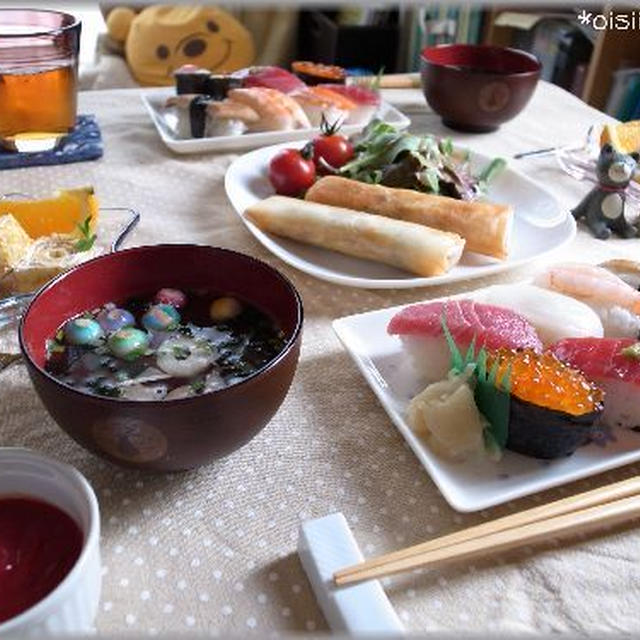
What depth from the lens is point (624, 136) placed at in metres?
1.13

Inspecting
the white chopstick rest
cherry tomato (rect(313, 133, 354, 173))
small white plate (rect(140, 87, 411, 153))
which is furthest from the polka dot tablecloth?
small white plate (rect(140, 87, 411, 153))

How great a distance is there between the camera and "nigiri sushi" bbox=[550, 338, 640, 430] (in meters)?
0.61

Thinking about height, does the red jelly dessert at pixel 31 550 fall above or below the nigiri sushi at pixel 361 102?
below

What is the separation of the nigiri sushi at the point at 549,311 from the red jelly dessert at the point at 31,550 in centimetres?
44

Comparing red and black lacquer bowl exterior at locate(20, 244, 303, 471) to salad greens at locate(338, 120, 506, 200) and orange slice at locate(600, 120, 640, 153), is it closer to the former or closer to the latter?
salad greens at locate(338, 120, 506, 200)

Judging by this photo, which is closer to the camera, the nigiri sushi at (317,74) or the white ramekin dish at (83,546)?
the white ramekin dish at (83,546)

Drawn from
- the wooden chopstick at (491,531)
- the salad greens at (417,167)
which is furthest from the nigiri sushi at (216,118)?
the wooden chopstick at (491,531)

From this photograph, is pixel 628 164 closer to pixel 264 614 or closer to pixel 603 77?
pixel 264 614

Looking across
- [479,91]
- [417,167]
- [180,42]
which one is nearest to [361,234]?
[417,167]

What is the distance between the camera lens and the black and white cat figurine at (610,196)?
3.15ft

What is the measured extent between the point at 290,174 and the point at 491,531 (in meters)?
0.68

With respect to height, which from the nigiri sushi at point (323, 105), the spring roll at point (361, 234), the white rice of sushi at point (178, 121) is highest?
the nigiri sushi at point (323, 105)

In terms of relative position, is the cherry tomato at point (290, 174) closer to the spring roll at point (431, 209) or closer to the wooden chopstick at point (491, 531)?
the spring roll at point (431, 209)

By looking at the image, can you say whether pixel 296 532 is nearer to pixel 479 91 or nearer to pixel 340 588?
pixel 340 588
